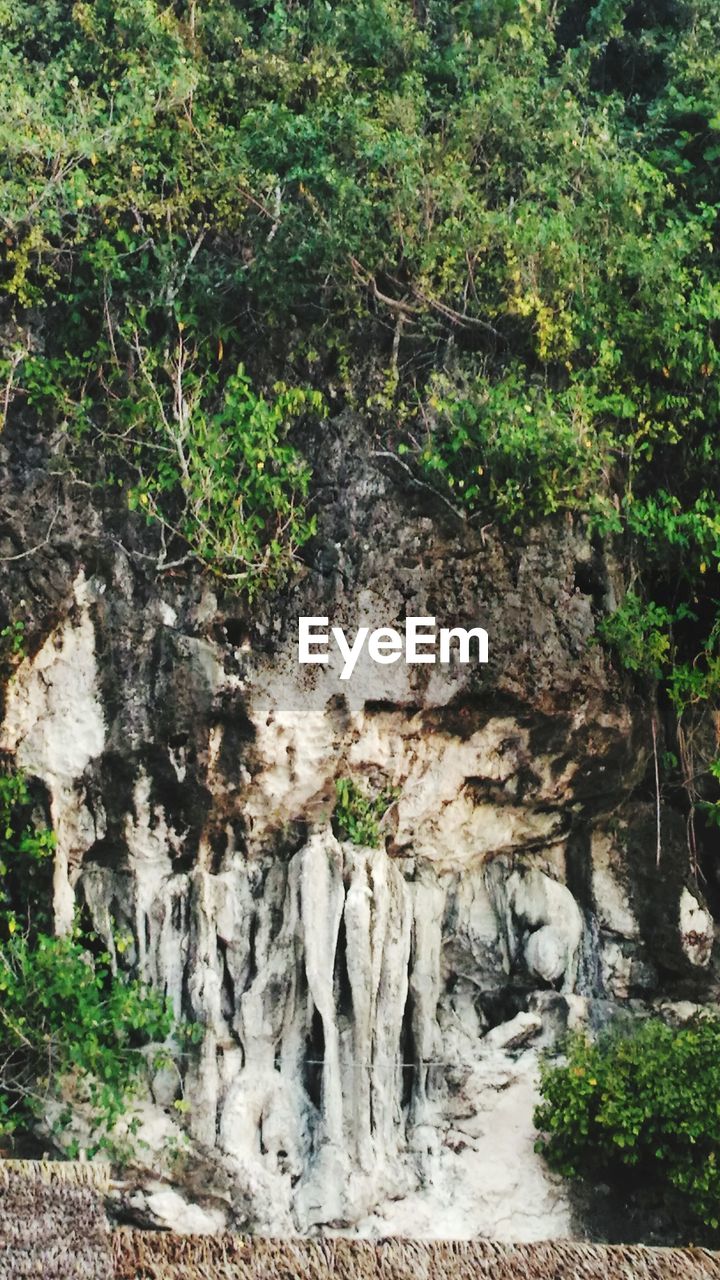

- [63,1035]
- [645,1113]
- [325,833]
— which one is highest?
[325,833]

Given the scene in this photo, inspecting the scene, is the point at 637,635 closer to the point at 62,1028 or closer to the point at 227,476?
the point at 227,476

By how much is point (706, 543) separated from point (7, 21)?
17.1 feet

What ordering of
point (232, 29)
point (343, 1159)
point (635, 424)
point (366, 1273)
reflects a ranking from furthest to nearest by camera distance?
point (232, 29)
point (635, 424)
point (343, 1159)
point (366, 1273)

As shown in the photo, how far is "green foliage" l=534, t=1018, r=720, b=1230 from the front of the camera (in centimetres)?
745

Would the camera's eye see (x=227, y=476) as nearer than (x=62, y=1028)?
No

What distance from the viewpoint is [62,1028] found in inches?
295

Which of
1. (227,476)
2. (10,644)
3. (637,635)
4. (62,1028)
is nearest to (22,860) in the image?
(62,1028)

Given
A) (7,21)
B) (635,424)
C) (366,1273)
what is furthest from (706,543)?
(7,21)

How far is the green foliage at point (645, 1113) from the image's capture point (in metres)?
7.45

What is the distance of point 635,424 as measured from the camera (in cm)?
873

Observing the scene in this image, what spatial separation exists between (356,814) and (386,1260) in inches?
101

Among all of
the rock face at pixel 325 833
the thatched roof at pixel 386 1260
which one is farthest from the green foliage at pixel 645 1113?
the thatched roof at pixel 386 1260

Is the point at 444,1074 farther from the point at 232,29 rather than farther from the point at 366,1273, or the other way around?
the point at 232,29

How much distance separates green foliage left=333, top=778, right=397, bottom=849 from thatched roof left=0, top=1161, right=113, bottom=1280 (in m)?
2.60
